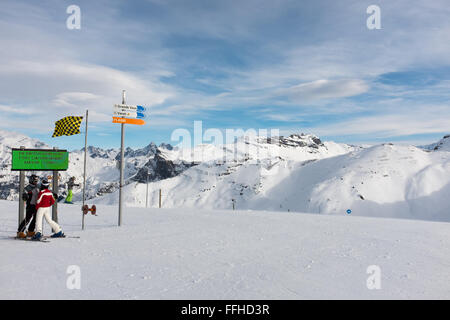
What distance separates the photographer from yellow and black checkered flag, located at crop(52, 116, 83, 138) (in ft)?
42.7

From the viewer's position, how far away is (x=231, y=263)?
7.52m

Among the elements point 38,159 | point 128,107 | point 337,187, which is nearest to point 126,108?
point 128,107

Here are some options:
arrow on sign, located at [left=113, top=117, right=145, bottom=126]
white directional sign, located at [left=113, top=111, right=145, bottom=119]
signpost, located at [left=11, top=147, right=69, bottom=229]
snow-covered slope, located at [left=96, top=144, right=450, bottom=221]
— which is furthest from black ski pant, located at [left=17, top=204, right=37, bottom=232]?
snow-covered slope, located at [left=96, top=144, right=450, bottom=221]

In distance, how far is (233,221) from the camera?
1498cm

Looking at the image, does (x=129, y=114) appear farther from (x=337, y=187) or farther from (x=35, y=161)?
(x=337, y=187)

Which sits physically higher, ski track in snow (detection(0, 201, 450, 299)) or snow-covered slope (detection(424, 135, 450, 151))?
snow-covered slope (detection(424, 135, 450, 151))

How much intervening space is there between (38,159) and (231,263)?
362 inches

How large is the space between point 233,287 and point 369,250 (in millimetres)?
5165

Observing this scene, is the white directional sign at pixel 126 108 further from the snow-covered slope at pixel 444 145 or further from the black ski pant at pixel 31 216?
the snow-covered slope at pixel 444 145

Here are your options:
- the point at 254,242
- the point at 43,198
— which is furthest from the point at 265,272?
the point at 43,198

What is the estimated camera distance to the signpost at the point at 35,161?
1151 centimetres

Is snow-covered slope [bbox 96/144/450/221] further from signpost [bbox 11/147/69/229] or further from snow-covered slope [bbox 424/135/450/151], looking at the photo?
signpost [bbox 11/147/69/229]

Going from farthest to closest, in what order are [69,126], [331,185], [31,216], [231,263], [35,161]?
[331,185] < [69,126] < [35,161] < [31,216] < [231,263]

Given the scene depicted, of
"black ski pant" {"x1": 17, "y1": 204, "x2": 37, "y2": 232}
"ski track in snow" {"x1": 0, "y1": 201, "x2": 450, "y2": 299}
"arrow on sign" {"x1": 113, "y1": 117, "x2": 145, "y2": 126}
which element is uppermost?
"arrow on sign" {"x1": 113, "y1": 117, "x2": 145, "y2": 126}
